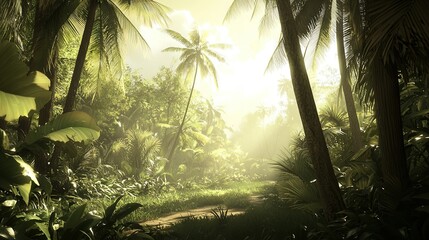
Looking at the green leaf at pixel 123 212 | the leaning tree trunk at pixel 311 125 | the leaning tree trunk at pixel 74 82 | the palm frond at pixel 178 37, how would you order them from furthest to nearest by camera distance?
the palm frond at pixel 178 37
the leaning tree trunk at pixel 74 82
the leaning tree trunk at pixel 311 125
the green leaf at pixel 123 212

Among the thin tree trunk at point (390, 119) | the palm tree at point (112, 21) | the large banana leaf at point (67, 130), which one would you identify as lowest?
the thin tree trunk at point (390, 119)

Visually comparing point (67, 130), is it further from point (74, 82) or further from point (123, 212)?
point (74, 82)

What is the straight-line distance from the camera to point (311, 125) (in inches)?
195

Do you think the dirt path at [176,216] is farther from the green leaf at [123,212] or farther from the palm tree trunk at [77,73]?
the palm tree trunk at [77,73]

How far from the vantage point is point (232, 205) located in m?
10.0

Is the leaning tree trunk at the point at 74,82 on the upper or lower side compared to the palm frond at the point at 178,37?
lower

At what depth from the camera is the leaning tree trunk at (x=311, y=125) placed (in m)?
4.68

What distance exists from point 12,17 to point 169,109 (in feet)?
77.9

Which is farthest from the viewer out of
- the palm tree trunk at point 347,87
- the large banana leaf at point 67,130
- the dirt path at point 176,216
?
the palm tree trunk at point 347,87

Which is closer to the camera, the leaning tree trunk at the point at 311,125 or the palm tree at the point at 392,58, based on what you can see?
the palm tree at the point at 392,58

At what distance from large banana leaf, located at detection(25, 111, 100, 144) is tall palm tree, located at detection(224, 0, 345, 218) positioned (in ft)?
10.4

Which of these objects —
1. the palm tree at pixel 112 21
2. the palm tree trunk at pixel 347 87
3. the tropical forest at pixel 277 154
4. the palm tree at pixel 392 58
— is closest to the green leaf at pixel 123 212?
the tropical forest at pixel 277 154

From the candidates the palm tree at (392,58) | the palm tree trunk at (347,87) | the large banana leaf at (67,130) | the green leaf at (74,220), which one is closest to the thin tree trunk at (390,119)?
the palm tree at (392,58)

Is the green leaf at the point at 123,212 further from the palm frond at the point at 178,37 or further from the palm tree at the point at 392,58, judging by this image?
the palm frond at the point at 178,37
